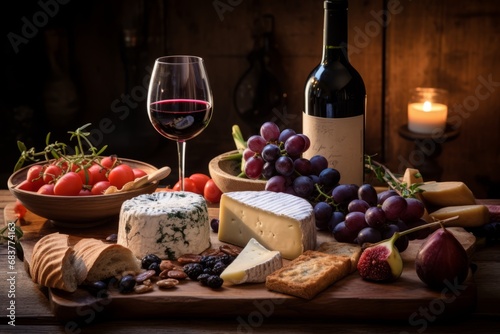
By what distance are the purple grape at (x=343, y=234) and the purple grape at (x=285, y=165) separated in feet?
0.59

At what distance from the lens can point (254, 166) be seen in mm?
1771

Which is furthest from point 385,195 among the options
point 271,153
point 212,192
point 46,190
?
point 46,190

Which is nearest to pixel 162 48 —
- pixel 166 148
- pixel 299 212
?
pixel 166 148

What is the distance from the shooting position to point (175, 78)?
164cm

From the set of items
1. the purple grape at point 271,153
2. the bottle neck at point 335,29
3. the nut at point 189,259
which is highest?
the bottle neck at point 335,29

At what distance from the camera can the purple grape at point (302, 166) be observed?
5.61 ft

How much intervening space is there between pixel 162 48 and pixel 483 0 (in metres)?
1.23

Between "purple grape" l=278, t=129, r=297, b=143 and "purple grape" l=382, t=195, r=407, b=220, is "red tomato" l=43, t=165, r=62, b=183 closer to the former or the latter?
"purple grape" l=278, t=129, r=297, b=143

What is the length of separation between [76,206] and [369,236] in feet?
2.02

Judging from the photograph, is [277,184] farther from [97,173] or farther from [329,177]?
[97,173]

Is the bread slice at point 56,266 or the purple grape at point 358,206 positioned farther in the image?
the purple grape at point 358,206

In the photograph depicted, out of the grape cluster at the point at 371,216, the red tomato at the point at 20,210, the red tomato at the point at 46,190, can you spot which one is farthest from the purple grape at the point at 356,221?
the red tomato at the point at 20,210

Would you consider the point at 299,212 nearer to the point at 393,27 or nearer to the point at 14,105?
Result: the point at 393,27

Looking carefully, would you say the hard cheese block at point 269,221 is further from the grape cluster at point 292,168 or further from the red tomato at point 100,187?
the red tomato at point 100,187
